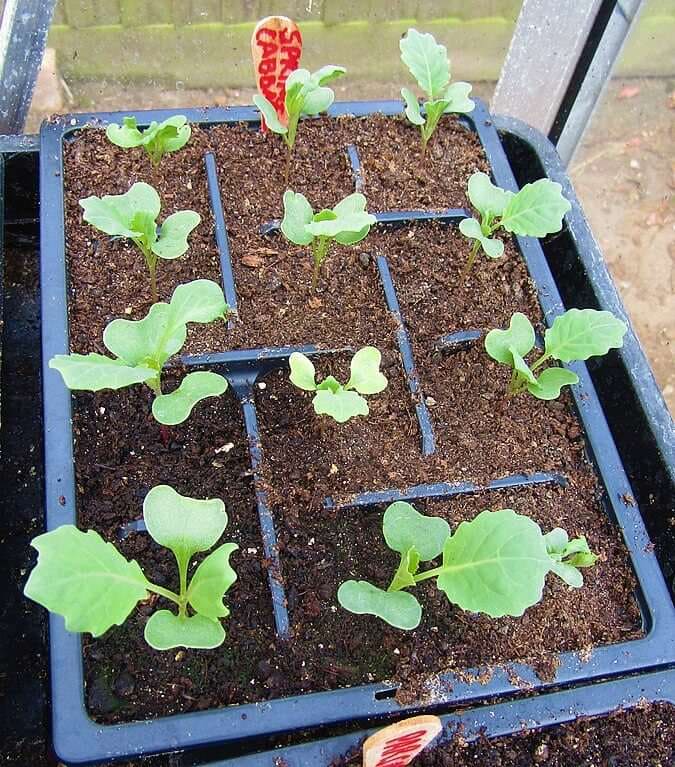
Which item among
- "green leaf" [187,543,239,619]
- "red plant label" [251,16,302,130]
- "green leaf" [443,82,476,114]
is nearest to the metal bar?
"red plant label" [251,16,302,130]

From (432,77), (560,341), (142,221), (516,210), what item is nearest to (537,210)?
(516,210)

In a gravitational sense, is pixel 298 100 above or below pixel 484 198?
above

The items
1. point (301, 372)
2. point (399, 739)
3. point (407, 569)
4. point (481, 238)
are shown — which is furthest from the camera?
point (481, 238)

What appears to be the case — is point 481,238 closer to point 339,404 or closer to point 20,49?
point 339,404

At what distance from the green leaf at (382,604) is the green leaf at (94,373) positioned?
0.30m

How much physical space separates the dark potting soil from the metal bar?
3.36 feet

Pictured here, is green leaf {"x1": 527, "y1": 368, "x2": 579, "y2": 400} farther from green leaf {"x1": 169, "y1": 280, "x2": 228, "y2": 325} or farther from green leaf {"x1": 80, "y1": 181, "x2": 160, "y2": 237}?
green leaf {"x1": 80, "y1": 181, "x2": 160, "y2": 237}

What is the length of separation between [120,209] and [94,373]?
0.26 m

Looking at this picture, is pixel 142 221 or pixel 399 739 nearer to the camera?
pixel 399 739

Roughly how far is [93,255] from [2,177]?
20 cm

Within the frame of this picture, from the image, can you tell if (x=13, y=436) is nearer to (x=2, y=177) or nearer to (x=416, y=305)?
(x=2, y=177)

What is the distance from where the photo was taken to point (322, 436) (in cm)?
105

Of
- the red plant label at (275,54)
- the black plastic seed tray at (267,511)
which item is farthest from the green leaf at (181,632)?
the red plant label at (275,54)

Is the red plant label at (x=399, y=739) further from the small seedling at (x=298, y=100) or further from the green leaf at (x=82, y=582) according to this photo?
the small seedling at (x=298, y=100)
